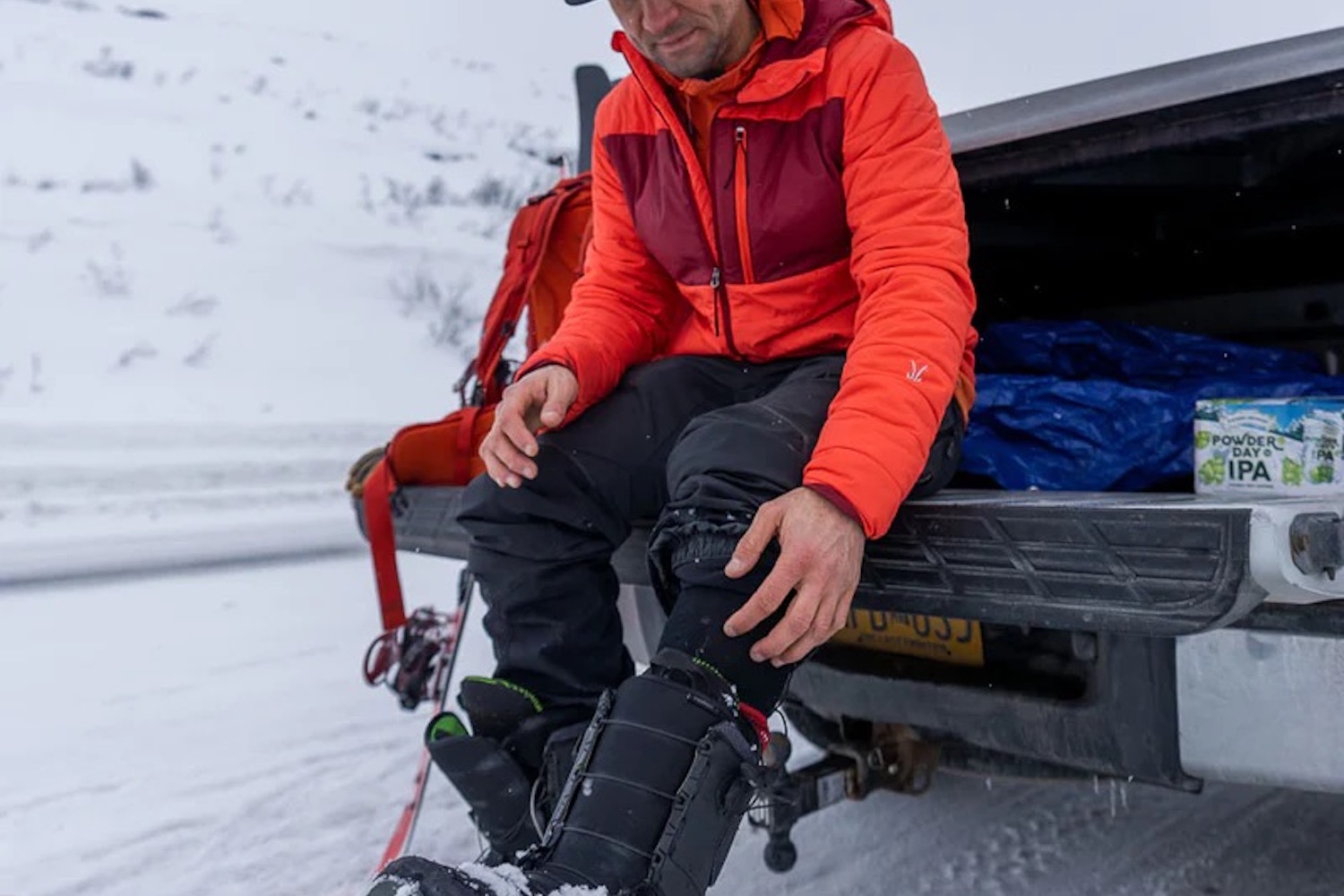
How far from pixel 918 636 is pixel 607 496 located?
22.0 inches

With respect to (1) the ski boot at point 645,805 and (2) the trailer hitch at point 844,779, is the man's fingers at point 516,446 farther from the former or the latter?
(2) the trailer hitch at point 844,779

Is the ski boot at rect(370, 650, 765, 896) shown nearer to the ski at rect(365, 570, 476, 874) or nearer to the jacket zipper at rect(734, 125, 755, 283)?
the jacket zipper at rect(734, 125, 755, 283)

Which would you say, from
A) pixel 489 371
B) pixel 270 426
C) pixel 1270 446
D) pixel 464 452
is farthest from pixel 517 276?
pixel 270 426

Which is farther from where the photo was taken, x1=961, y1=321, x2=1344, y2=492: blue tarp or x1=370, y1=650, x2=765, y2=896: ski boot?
x1=961, y1=321, x2=1344, y2=492: blue tarp

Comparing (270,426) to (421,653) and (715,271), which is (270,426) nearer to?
(421,653)

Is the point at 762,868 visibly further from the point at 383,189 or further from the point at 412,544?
the point at 383,189

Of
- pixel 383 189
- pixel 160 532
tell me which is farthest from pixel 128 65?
pixel 160 532

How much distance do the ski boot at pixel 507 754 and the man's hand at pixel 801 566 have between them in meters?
0.47

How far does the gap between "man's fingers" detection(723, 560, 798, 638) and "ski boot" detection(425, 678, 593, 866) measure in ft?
1.44

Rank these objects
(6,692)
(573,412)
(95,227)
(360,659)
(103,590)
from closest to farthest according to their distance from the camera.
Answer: (573,412)
(6,692)
(360,659)
(103,590)
(95,227)

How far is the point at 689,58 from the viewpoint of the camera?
73.2 inches

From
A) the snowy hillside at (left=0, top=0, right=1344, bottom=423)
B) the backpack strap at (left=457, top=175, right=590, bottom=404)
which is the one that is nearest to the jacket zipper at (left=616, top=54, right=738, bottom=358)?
the backpack strap at (left=457, top=175, right=590, bottom=404)

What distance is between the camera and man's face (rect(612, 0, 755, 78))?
1.82 metres

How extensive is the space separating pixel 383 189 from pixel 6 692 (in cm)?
952
